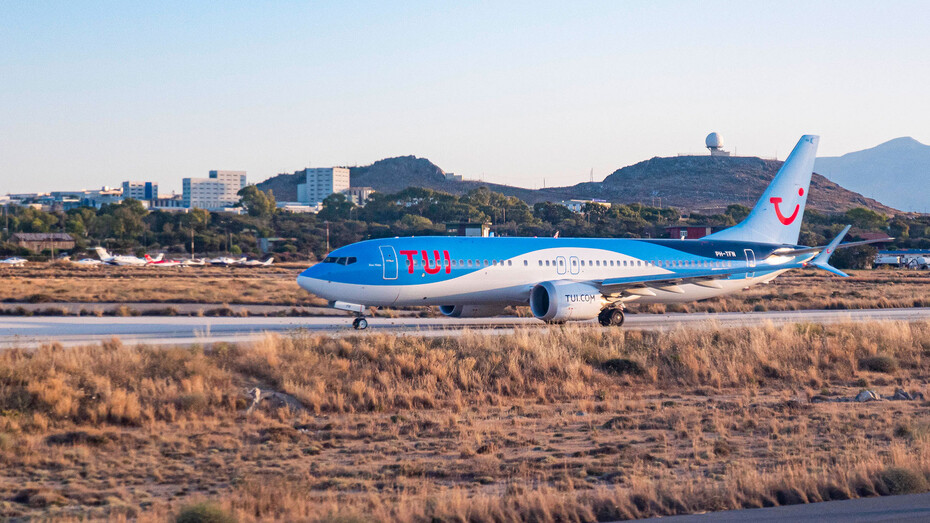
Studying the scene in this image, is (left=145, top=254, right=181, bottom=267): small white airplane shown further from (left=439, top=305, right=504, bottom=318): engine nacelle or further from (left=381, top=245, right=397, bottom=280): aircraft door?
(left=381, top=245, right=397, bottom=280): aircraft door

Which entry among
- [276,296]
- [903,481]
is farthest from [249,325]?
[903,481]

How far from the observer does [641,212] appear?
15262 cm

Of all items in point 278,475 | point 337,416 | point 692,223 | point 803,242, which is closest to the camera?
point 278,475

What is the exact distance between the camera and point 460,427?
1659cm

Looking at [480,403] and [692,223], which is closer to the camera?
[480,403]

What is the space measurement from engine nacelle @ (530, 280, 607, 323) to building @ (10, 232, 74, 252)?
4839 inches

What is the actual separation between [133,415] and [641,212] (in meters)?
141

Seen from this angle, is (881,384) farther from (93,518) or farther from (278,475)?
(93,518)

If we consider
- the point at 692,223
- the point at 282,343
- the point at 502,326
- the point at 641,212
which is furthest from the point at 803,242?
the point at 282,343

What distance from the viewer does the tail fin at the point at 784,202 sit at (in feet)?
137

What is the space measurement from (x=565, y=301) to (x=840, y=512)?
855 inches

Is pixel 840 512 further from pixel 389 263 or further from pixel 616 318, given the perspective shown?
pixel 616 318

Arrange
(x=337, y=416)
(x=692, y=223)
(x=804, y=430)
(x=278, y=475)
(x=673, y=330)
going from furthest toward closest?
(x=692, y=223) < (x=673, y=330) < (x=337, y=416) < (x=804, y=430) < (x=278, y=475)

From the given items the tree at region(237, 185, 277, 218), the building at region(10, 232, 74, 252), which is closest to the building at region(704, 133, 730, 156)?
the tree at region(237, 185, 277, 218)
